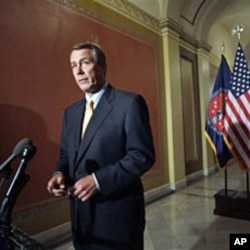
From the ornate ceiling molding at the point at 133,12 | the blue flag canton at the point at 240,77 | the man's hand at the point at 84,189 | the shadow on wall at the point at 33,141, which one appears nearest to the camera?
the man's hand at the point at 84,189

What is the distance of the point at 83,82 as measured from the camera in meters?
1.33

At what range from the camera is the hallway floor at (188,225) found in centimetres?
324

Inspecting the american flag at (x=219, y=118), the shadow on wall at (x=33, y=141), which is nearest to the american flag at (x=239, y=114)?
the american flag at (x=219, y=118)

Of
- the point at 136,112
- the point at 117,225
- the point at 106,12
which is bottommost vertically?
the point at 117,225

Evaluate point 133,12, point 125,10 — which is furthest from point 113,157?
point 133,12

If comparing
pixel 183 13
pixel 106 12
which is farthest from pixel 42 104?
pixel 183 13

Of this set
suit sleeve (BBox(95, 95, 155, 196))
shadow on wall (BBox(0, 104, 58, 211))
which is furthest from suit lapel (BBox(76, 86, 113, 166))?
shadow on wall (BBox(0, 104, 58, 211))

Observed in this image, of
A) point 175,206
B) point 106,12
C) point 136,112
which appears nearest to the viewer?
point 136,112

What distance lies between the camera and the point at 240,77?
161 inches

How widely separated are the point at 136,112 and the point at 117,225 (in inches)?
20.2

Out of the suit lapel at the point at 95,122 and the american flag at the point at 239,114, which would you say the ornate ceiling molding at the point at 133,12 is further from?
the suit lapel at the point at 95,122

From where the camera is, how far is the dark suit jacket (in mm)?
1263

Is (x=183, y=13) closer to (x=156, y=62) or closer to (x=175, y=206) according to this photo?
(x=156, y=62)

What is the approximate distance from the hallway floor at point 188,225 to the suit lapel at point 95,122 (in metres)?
2.24
